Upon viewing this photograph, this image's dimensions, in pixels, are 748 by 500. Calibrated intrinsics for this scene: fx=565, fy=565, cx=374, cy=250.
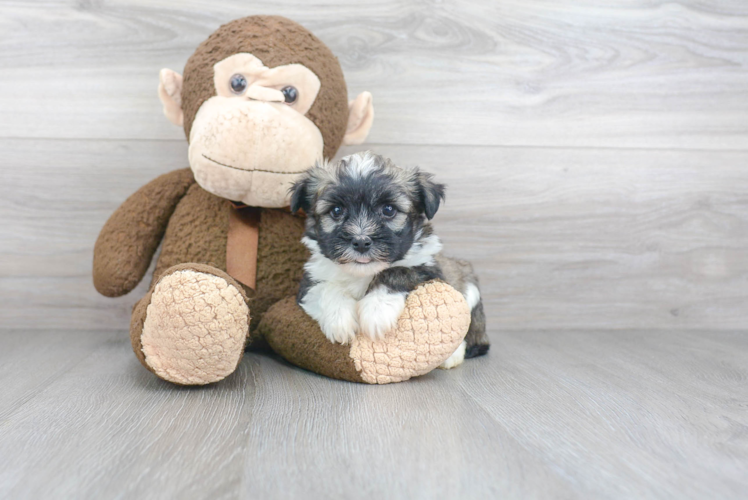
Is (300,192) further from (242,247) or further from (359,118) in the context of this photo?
(359,118)

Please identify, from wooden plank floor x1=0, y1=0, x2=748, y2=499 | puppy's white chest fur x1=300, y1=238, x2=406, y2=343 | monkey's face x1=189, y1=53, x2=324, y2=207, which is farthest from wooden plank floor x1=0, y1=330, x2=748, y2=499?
monkey's face x1=189, y1=53, x2=324, y2=207

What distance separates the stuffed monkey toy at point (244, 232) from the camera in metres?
1.28

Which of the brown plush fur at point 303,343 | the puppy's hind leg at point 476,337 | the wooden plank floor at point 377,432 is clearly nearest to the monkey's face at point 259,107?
the brown plush fur at point 303,343

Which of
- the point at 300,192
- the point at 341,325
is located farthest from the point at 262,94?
the point at 341,325

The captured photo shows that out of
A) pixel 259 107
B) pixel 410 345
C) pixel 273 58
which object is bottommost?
pixel 410 345

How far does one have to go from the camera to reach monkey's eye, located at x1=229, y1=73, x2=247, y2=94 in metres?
1.57

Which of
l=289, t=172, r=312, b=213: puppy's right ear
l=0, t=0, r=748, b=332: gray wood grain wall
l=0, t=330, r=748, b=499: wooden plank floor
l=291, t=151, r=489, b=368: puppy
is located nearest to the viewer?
l=0, t=330, r=748, b=499: wooden plank floor

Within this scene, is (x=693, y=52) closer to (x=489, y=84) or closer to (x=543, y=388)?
(x=489, y=84)

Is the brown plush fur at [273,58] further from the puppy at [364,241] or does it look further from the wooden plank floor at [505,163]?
the wooden plank floor at [505,163]

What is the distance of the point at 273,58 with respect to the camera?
5.15 ft

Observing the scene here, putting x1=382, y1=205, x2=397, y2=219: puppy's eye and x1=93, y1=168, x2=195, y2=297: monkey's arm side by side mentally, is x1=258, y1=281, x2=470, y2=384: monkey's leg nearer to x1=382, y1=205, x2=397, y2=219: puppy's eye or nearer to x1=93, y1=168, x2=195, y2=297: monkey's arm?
x1=382, y1=205, x2=397, y2=219: puppy's eye

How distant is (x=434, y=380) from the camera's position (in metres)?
1.48

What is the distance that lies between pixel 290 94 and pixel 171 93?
41cm

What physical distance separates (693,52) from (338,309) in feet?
5.74
